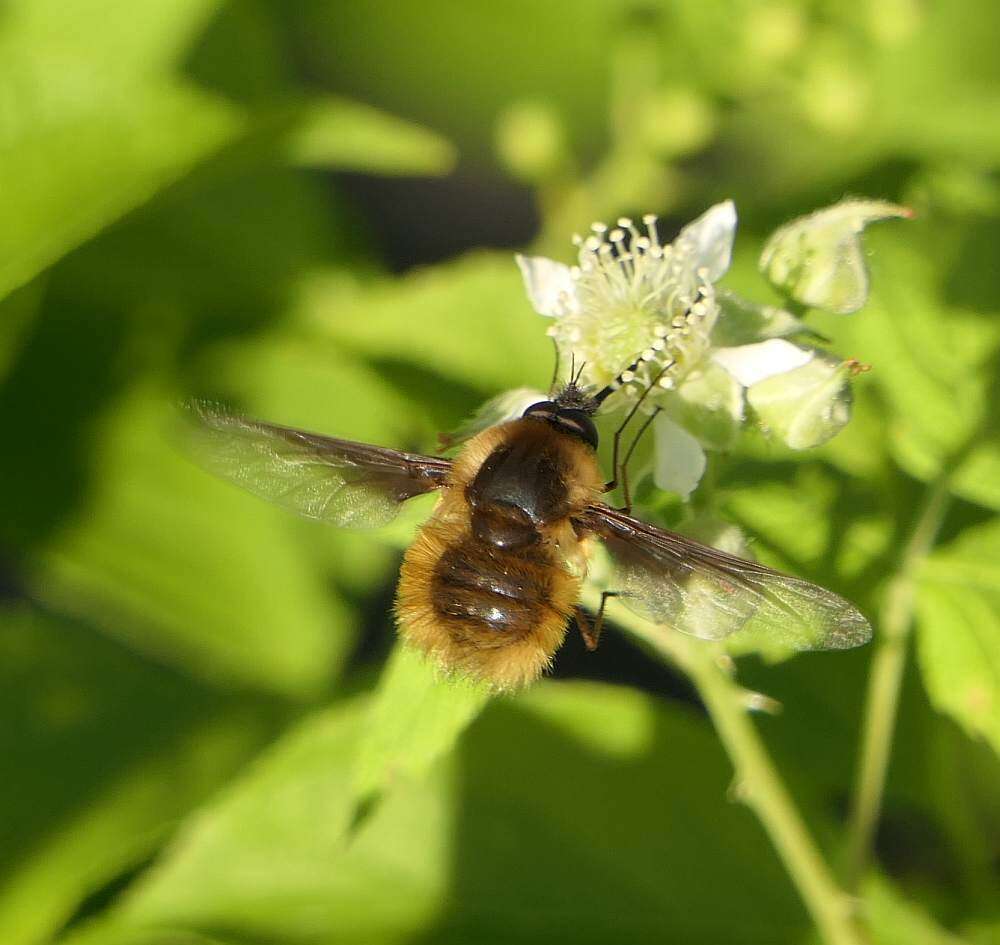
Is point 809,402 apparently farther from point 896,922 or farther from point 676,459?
point 896,922

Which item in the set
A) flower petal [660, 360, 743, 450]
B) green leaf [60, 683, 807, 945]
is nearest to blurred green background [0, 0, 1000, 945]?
green leaf [60, 683, 807, 945]

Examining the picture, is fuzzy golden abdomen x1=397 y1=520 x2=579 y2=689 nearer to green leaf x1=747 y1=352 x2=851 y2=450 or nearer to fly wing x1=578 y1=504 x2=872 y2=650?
fly wing x1=578 y1=504 x2=872 y2=650

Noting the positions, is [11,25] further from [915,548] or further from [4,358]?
[915,548]

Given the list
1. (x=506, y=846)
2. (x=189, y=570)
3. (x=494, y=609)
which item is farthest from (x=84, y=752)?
(x=494, y=609)

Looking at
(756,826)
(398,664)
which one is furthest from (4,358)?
(756,826)

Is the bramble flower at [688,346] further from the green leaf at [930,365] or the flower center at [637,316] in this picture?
the green leaf at [930,365]

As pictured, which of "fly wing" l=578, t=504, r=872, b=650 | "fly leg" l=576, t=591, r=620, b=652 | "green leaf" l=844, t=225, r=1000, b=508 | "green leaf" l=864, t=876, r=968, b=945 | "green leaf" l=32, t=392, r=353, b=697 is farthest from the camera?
"green leaf" l=32, t=392, r=353, b=697
